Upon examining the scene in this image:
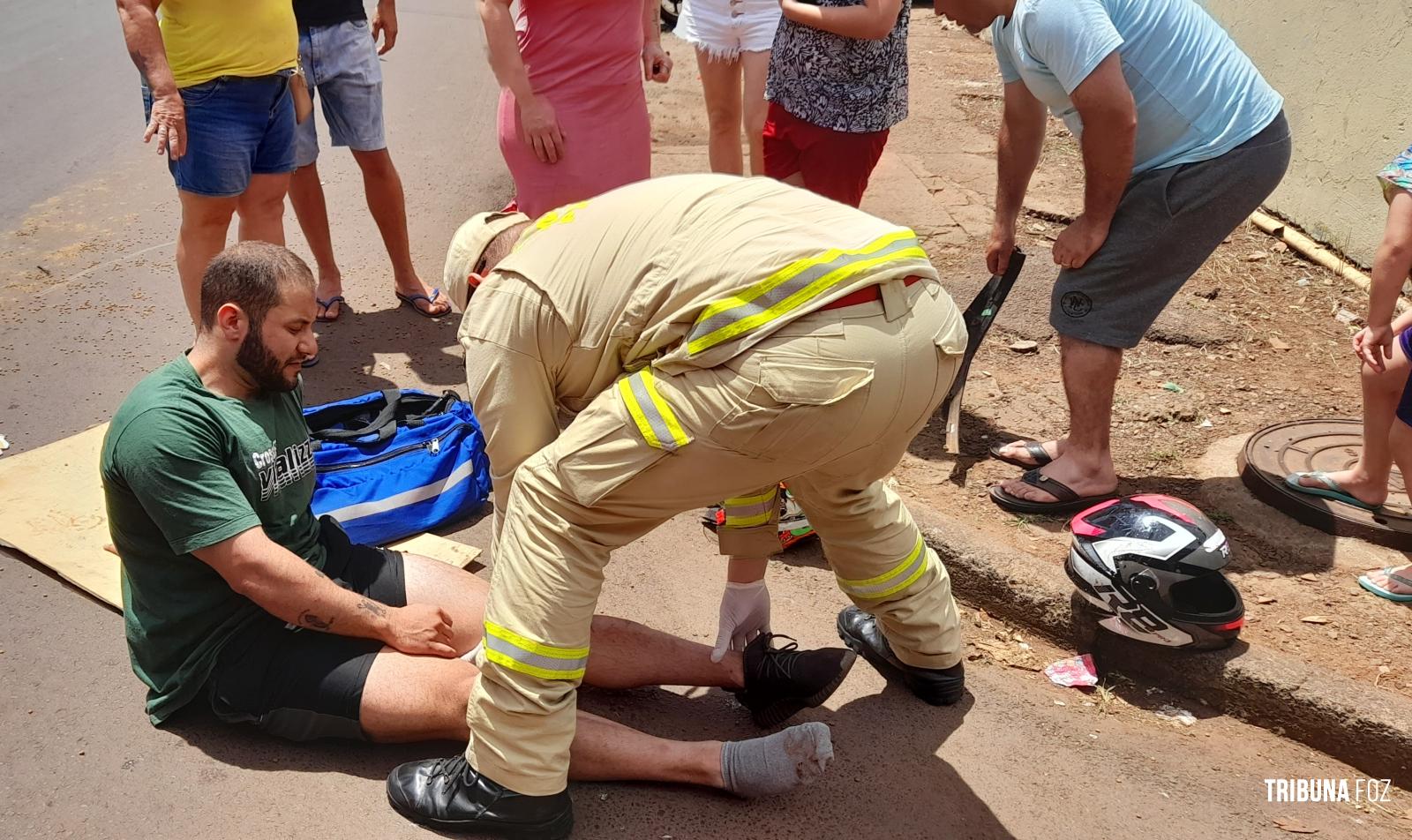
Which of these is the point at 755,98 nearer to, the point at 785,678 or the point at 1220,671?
the point at 785,678

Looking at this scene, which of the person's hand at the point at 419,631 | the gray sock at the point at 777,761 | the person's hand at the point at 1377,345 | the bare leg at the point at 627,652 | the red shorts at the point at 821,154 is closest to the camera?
the gray sock at the point at 777,761

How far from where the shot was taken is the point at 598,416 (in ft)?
8.13

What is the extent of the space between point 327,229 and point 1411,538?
15.0 feet

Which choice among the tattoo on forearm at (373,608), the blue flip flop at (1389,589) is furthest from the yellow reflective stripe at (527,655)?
the blue flip flop at (1389,589)

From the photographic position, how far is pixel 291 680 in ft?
9.37

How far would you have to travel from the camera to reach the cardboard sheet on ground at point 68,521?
142 inches

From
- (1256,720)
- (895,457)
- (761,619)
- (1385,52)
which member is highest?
(1385,52)

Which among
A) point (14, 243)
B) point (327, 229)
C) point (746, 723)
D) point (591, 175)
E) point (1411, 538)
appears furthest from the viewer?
point (14, 243)

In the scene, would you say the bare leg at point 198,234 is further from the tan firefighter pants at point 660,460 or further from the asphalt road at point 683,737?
the tan firefighter pants at point 660,460

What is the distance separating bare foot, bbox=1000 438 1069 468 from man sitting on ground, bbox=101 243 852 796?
5.19 ft

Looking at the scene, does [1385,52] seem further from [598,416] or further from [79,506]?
[79,506]

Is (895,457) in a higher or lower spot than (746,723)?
higher

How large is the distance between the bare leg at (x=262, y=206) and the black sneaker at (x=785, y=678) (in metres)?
2.80

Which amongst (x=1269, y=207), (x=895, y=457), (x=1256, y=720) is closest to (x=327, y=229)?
(x=895, y=457)
